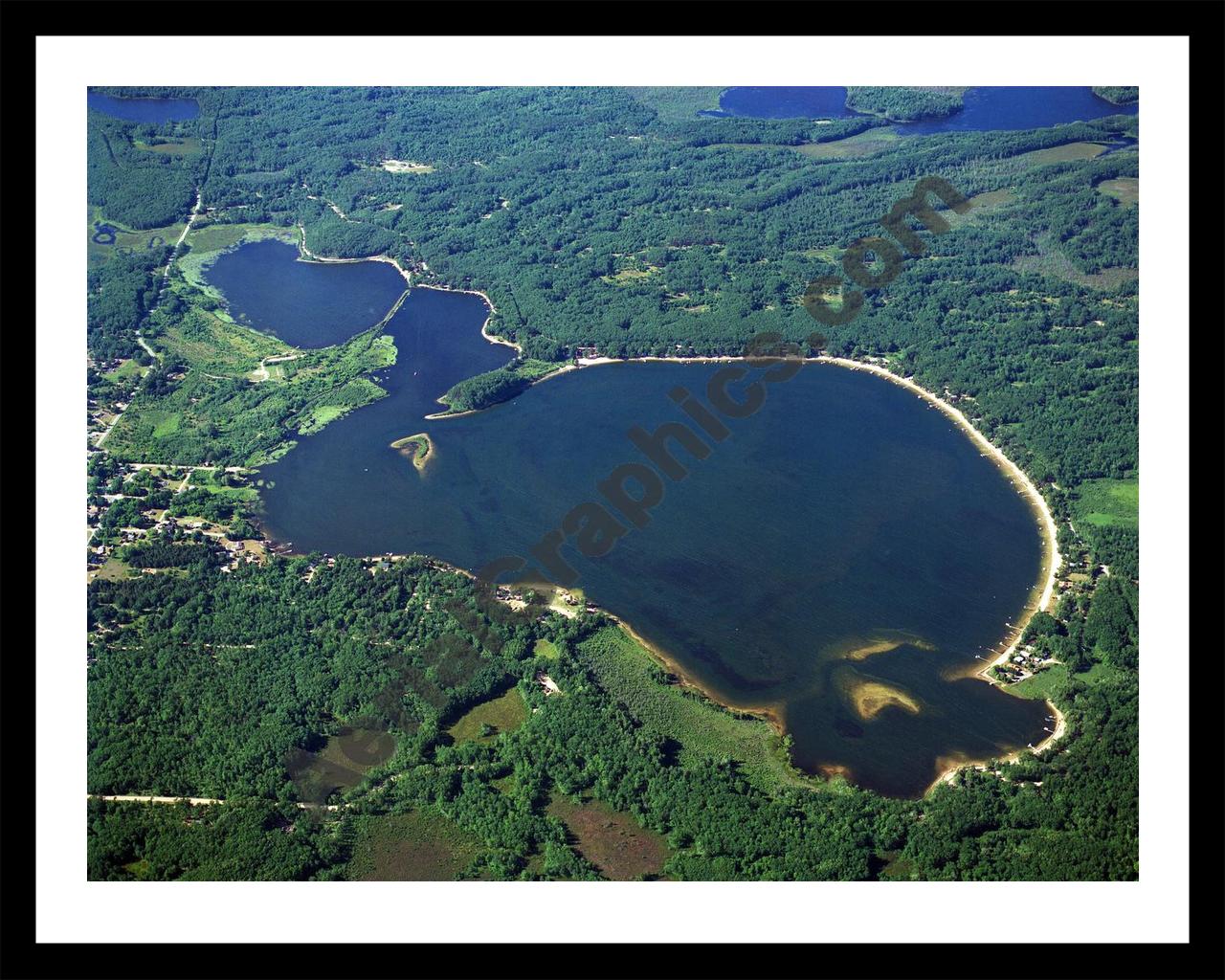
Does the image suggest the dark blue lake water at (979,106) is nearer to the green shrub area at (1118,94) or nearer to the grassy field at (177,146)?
the green shrub area at (1118,94)

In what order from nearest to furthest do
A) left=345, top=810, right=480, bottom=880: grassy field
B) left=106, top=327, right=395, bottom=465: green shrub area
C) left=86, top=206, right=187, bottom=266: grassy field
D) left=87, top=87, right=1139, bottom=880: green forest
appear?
left=345, top=810, right=480, bottom=880: grassy field, left=87, top=87, right=1139, bottom=880: green forest, left=106, top=327, right=395, bottom=465: green shrub area, left=86, top=206, right=187, bottom=266: grassy field

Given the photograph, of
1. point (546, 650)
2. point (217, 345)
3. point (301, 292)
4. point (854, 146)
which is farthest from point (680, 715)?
point (854, 146)

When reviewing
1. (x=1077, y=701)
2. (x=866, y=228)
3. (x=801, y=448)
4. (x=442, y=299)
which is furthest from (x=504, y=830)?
(x=866, y=228)

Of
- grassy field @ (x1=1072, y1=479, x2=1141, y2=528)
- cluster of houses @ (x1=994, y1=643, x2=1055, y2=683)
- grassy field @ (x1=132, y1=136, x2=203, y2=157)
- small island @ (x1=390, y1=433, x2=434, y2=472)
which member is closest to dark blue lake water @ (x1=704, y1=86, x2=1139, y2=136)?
grassy field @ (x1=132, y1=136, x2=203, y2=157)

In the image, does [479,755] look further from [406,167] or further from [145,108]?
[145,108]

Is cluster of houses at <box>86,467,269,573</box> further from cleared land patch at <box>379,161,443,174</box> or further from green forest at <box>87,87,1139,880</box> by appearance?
cleared land patch at <box>379,161,443,174</box>
